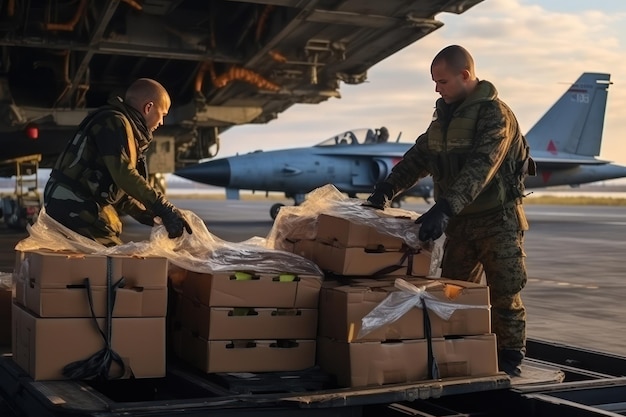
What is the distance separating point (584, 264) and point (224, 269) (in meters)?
9.74

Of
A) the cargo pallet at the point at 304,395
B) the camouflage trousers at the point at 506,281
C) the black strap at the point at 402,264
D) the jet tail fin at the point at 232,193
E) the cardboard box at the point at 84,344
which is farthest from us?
the jet tail fin at the point at 232,193

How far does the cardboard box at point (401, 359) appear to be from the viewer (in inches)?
123

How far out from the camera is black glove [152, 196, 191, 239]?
11.8 ft

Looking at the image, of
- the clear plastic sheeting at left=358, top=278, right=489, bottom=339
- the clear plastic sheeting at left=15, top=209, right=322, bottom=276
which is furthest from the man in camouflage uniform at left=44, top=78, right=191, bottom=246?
the clear plastic sheeting at left=358, top=278, right=489, bottom=339

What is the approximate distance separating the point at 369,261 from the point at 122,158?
121 centimetres

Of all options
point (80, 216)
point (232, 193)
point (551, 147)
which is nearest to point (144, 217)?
point (80, 216)

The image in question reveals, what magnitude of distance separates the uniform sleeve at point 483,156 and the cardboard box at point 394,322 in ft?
1.27

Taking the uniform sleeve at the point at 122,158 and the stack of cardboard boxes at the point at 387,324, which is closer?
the stack of cardboard boxes at the point at 387,324

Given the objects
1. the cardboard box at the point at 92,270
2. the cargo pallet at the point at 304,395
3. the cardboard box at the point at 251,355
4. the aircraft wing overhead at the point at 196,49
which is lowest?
the cargo pallet at the point at 304,395

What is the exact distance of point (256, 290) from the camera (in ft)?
10.8

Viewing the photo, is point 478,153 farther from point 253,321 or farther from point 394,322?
point 253,321

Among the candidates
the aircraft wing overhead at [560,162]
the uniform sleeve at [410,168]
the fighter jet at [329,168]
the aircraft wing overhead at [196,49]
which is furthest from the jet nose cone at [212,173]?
the uniform sleeve at [410,168]

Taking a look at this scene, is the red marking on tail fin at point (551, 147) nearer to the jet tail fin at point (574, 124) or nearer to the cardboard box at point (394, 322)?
the jet tail fin at point (574, 124)

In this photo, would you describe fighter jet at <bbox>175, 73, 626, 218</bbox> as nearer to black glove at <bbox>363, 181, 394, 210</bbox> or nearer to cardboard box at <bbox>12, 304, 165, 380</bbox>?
black glove at <bbox>363, 181, 394, 210</bbox>
